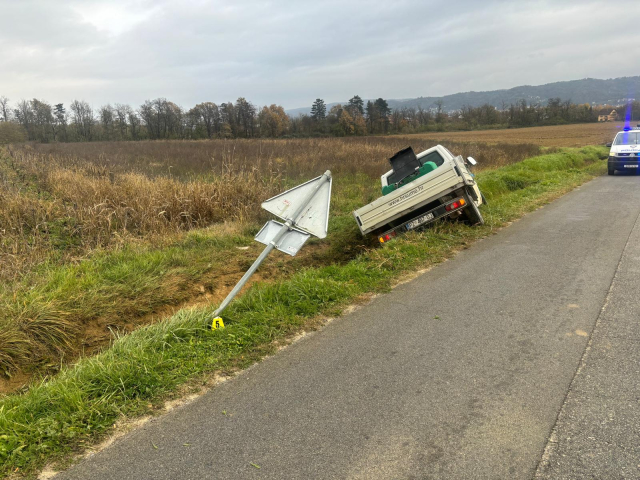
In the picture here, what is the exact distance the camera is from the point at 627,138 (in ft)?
59.8

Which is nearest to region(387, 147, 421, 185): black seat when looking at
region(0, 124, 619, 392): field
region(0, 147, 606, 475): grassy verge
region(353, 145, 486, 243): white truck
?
region(353, 145, 486, 243): white truck

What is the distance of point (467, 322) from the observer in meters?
4.45

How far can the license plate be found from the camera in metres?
7.85

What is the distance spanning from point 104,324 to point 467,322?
4.21 meters

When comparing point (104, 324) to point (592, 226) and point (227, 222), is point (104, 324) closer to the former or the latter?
point (227, 222)

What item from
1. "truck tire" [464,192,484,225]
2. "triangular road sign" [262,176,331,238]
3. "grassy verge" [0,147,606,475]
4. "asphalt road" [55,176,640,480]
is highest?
"triangular road sign" [262,176,331,238]

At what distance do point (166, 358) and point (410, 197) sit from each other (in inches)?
206

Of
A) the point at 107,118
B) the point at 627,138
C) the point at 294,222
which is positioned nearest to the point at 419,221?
the point at 294,222

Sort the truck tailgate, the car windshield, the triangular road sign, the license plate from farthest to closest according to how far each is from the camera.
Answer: the car windshield, the license plate, the truck tailgate, the triangular road sign

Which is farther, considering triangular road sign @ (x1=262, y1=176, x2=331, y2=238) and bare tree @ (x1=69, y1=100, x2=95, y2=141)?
bare tree @ (x1=69, y1=100, x2=95, y2=141)

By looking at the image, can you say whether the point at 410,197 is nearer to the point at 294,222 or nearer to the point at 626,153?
the point at 294,222

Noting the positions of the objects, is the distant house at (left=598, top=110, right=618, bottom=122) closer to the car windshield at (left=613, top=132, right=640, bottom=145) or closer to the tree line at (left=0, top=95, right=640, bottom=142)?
the tree line at (left=0, top=95, right=640, bottom=142)

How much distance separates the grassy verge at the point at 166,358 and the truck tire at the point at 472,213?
63.0 inches

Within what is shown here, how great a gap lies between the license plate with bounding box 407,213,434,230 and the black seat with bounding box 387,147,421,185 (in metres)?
1.35
